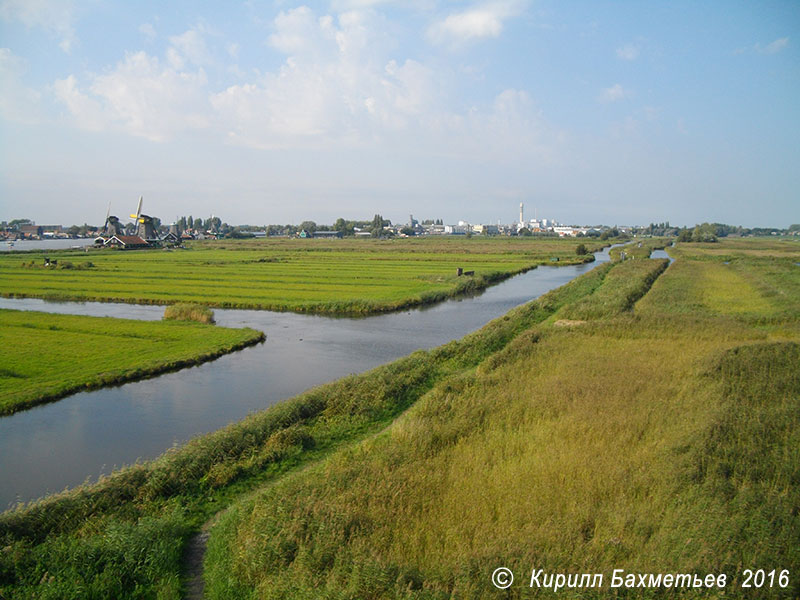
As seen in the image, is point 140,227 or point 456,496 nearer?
point 456,496

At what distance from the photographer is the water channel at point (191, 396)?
34.4 ft

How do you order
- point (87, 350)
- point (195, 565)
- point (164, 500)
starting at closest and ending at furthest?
point (195, 565), point (164, 500), point (87, 350)

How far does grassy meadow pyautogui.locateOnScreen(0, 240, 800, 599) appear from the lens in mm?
5820

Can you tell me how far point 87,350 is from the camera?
1853 cm

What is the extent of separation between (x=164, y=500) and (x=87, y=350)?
12791mm

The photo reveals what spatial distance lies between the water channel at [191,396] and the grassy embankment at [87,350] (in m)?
0.51

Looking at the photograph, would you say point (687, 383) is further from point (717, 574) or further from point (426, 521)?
point (426, 521)

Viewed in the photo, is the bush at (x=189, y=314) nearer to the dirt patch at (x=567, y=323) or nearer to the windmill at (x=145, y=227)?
the dirt patch at (x=567, y=323)

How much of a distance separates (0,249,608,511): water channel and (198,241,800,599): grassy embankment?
15.0ft

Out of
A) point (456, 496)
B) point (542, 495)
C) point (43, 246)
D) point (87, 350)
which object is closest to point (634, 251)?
point (87, 350)

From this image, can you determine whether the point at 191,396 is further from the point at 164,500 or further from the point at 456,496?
the point at 456,496

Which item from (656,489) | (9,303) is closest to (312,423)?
(656,489)

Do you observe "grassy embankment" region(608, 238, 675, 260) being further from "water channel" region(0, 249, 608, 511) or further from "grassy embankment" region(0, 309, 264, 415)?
"grassy embankment" region(0, 309, 264, 415)

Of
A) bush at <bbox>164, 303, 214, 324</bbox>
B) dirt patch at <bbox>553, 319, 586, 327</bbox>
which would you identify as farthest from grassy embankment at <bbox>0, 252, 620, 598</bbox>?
bush at <bbox>164, 303, 214, 324</bbox>
